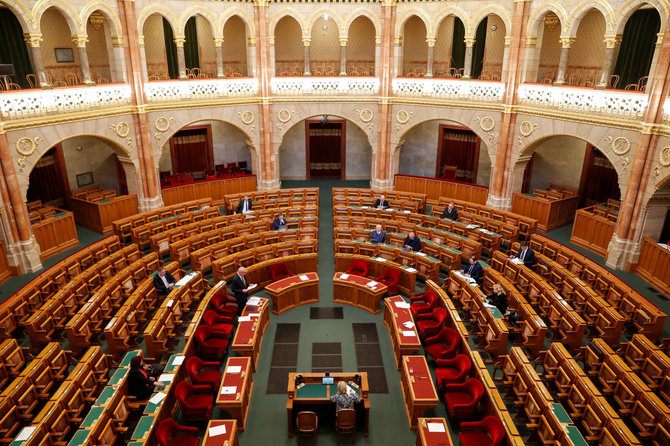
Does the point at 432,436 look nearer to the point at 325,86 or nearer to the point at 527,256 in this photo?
the point at 527,256

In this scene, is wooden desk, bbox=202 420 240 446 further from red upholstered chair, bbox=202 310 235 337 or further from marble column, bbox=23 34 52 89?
marble column, bbox=23 34 52 89

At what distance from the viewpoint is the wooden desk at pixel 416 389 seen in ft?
29.5

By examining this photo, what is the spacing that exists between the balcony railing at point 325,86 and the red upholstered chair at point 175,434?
16097 millimetres

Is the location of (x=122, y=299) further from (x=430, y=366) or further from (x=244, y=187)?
(x=244, y=187)

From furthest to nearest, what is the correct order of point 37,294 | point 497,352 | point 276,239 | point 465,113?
1. point 465,113
2. point 276,239
3. point 37,294
4. point 497,352

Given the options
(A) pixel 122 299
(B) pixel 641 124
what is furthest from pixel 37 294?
(B) pixel 641 124

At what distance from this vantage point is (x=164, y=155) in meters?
23.1

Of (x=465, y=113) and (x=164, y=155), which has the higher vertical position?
(x=465, y=113)

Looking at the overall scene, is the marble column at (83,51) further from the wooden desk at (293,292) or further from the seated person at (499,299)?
the seated person at (499,299)

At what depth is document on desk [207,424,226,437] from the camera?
26.5ft

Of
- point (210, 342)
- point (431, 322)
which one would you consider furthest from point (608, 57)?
point (210, 342)

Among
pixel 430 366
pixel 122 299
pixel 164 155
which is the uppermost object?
pixel 164 155

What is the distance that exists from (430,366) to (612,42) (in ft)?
40.4

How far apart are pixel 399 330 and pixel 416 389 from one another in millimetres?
2067
